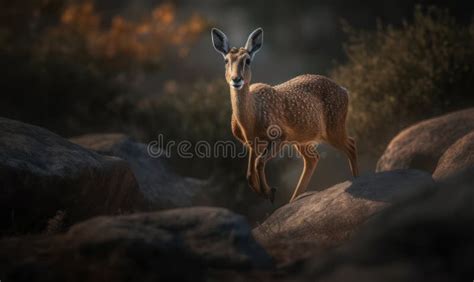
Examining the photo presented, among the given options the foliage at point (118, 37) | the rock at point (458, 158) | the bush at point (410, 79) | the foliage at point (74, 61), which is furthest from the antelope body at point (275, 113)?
the foliage at point (118, 37)

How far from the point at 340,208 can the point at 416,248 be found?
3.98m

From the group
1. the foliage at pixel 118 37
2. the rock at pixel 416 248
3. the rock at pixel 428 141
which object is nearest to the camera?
the rock at pixel 416 248

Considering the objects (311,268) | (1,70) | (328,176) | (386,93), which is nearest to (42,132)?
(311,268)

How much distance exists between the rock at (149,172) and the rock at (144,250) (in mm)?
5544

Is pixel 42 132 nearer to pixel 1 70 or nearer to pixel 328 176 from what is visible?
pixel 1 70

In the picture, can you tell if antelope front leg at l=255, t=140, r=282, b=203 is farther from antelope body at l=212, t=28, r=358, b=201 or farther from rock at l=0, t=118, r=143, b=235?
rock at l=0, t=118, r=143, b=235

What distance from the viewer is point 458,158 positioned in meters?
10.7

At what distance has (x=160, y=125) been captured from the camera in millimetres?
18234

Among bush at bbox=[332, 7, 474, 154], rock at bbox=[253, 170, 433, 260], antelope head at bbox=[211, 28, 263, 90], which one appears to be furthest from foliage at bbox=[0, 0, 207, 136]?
rock at bbox=[253, 170, 433, 260]

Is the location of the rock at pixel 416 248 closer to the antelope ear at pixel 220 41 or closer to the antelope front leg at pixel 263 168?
the antelope front leg at pixel 263 168

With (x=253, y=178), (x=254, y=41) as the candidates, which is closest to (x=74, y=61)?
(x=254, y=41)

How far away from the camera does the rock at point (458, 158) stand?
10453mm

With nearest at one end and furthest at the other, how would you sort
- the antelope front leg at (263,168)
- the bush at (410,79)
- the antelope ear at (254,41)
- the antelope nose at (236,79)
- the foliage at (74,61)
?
the antelope nose at (236,79), the antelope front leg at (263,168), the antelope ear at (254,41), the bush at (410,79), the foliage at (74,61)

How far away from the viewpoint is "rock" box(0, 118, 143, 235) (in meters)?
8.84
